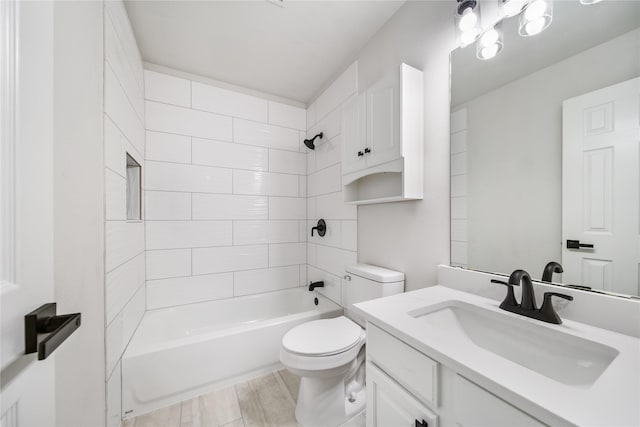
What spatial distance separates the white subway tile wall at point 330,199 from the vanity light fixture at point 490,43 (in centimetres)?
97

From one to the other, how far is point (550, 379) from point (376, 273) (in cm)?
101

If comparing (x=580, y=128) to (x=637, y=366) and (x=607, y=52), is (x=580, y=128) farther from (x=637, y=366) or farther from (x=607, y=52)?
(x=637, y=366)

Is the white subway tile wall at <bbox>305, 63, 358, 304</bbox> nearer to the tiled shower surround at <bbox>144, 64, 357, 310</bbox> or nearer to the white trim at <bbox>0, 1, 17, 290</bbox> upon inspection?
the tiled shower surround at <bbox>144, 64, 357, 310</bbox>

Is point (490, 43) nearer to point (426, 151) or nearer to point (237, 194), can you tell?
point (426, 151)

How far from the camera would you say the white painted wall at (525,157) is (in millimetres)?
849

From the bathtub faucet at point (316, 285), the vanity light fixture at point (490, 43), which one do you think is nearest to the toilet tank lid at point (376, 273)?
the bathtub faucet at point (316, 285)

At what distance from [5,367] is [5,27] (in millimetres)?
526

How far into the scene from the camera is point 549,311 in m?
0.84

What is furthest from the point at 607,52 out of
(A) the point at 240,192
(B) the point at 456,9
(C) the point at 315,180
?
→ (A) the point at 240,192

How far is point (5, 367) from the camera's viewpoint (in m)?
0.36

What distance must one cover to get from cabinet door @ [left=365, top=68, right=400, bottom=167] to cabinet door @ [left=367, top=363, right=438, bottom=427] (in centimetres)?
109

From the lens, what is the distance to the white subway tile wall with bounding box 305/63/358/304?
2.08 m

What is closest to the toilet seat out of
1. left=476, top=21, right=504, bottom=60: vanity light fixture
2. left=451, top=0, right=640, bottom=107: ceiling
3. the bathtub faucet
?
the bathtub faucet

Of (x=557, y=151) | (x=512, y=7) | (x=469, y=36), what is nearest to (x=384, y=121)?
(x=469, y=36)
